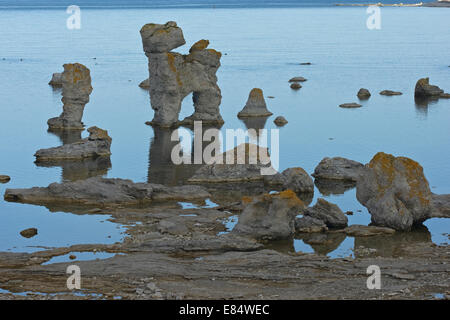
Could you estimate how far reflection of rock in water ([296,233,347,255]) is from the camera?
1112 inches

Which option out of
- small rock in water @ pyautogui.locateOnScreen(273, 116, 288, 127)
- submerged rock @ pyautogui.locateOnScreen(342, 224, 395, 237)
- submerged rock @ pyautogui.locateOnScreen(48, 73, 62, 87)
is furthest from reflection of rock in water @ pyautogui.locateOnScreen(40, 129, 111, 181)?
submerged rock @ pyautogui.locateOnScreen(48, 73, 62, 87)

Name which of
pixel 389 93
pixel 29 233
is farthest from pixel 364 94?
pixel 29 233

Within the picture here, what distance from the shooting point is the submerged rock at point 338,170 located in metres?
39.5

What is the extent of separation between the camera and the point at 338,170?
131 feet

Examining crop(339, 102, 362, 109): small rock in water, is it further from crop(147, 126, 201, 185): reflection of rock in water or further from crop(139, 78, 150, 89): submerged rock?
crop(139, 78, 150, 89): submerged rock

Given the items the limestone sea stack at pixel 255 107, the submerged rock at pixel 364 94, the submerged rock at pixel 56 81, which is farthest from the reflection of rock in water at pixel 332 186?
the submerged rock at pixel 56 81

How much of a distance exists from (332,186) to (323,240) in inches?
380

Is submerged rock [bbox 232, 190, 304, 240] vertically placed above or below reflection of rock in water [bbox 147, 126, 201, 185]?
below

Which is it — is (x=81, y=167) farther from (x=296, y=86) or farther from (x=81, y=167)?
(x=296, y=86)

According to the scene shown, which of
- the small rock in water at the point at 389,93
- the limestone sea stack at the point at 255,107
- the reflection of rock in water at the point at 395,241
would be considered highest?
the small rock in water at the point at 389,93

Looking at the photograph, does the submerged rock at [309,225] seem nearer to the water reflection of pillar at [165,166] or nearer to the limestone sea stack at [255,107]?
the water reflection of pillar at [165,166]

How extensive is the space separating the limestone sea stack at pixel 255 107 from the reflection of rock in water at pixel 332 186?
21.2 m

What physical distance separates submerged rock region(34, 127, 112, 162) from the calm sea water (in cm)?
99
